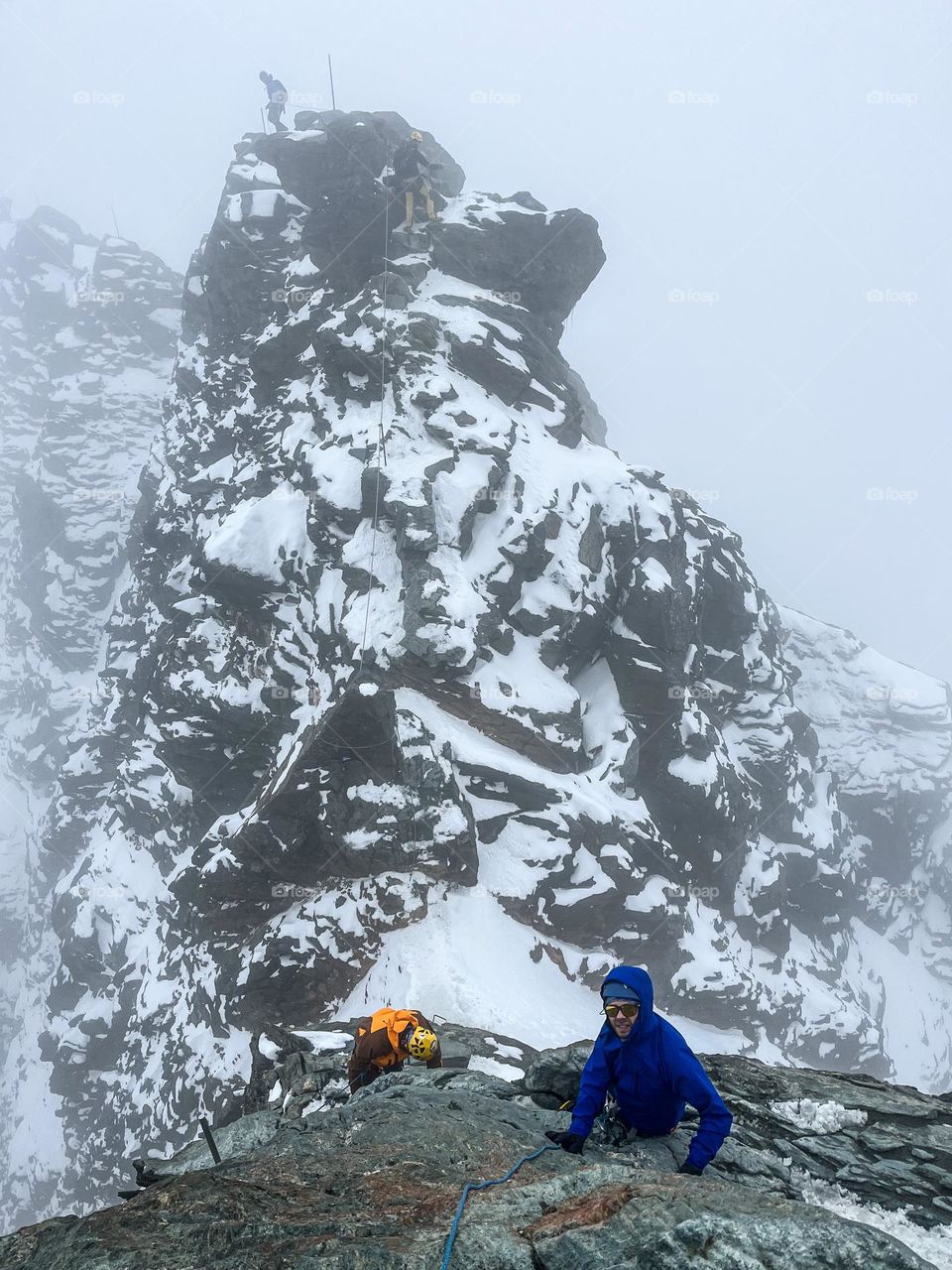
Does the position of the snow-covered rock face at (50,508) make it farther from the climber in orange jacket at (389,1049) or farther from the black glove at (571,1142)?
the black glove at (571,1142)

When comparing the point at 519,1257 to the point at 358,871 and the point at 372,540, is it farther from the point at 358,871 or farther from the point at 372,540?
the point at 372,540

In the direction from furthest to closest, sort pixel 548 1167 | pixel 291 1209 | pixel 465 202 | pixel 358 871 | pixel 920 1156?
1. pixel 465 202
2. pixel 358 871
3. pixel 920 1156
4. pixel 548 1167
5. pixel 291 1209

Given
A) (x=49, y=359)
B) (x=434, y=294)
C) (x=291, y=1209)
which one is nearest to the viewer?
(x=291, y=1209)

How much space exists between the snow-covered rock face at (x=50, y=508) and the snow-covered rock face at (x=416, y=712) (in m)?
15.7

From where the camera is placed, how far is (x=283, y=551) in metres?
33.3

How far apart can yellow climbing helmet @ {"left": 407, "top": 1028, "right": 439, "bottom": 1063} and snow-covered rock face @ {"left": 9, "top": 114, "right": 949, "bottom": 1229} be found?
1350 cm

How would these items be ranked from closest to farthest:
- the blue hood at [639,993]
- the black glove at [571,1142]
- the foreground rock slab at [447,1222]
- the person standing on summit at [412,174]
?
the foreground rock slab at [447,1222] < the blue hood at [639,993] < the black glove at [571,1142] < the person standing on summit at [412,174]

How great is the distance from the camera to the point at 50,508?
70125 mm

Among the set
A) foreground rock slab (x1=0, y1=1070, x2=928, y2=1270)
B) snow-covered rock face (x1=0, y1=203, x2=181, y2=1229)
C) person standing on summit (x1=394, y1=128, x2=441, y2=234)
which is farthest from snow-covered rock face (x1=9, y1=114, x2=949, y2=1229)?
foreground rock slab (x1=0, y1=1070, x2=928, y2=1270)

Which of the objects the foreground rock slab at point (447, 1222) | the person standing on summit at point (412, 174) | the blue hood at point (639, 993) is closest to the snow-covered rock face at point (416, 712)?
the person standing on summit at point (412, 174)

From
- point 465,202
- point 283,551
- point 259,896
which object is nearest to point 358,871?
point 259,896

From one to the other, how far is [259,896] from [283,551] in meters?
14.7

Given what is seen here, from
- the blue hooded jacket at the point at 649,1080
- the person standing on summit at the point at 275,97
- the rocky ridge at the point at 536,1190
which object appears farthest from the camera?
the person standing on summit at the point at 275,97

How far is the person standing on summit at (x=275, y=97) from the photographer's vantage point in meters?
47.1
